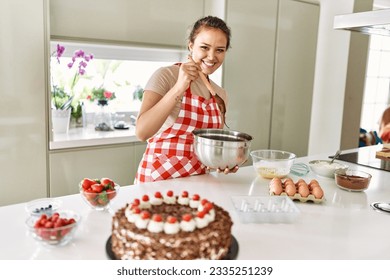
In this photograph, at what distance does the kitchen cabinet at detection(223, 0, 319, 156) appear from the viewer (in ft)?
10.0

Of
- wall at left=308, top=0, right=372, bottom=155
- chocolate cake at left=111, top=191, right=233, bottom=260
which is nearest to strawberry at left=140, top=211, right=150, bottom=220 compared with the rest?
chocolate cake at left=111, top=191, right=233, bottom=260

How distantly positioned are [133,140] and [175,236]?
1.87 metres

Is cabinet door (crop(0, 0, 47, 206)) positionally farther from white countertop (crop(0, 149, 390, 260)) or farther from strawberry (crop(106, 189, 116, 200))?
strawberry (crop(106, 189, 116, 200))

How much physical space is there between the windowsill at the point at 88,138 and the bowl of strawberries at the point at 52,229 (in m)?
1.42

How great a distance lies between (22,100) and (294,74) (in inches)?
91.6

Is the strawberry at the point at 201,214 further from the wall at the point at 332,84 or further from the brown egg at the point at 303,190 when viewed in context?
the wall at the point at 332,84

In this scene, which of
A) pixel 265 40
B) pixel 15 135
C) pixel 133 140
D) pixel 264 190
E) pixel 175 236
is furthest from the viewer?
pixel 265 40

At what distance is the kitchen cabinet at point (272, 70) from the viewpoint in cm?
305

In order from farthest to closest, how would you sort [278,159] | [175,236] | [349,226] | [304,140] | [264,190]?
[304,140], [278,159], [264,190], [349,226], [175,236]

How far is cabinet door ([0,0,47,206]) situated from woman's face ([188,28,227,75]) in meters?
1.05

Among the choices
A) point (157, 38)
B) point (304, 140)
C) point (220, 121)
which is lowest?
point (304, 140)

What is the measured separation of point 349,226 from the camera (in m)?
1.21
